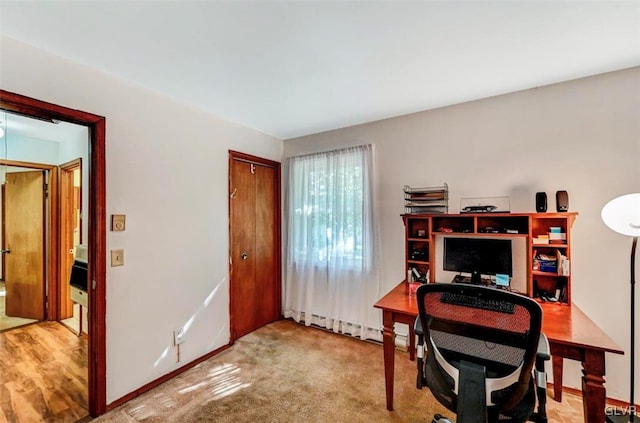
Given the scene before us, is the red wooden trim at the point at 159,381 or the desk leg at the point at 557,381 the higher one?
the desk leg at the point at 557,381

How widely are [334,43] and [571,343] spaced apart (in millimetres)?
2106

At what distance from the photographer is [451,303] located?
1379 millimetres

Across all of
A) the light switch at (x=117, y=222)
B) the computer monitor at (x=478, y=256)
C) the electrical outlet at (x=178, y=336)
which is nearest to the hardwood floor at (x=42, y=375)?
the electrical outlet at (x=178, y=336)

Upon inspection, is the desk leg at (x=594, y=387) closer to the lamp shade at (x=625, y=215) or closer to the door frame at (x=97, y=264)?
the lamp shade at (x=625, y=215)

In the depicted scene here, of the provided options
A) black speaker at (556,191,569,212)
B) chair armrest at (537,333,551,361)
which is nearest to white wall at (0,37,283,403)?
chair armrest at (537,333,551,361)

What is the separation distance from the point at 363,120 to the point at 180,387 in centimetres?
300

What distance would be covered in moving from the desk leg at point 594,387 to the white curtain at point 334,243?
1.69m

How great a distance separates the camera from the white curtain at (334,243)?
2.94m

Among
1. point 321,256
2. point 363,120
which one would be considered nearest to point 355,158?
point 363,120

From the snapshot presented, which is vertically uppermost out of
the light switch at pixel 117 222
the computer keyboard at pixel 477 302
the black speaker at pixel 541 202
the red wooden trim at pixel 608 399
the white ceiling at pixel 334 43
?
the white ceiling at pixel 334 43

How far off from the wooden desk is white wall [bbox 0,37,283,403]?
1.74 meters

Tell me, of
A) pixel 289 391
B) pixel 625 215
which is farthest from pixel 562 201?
pixel 289 391

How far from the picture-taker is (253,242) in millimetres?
3260

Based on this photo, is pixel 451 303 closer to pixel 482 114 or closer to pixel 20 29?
pixel 482 114
